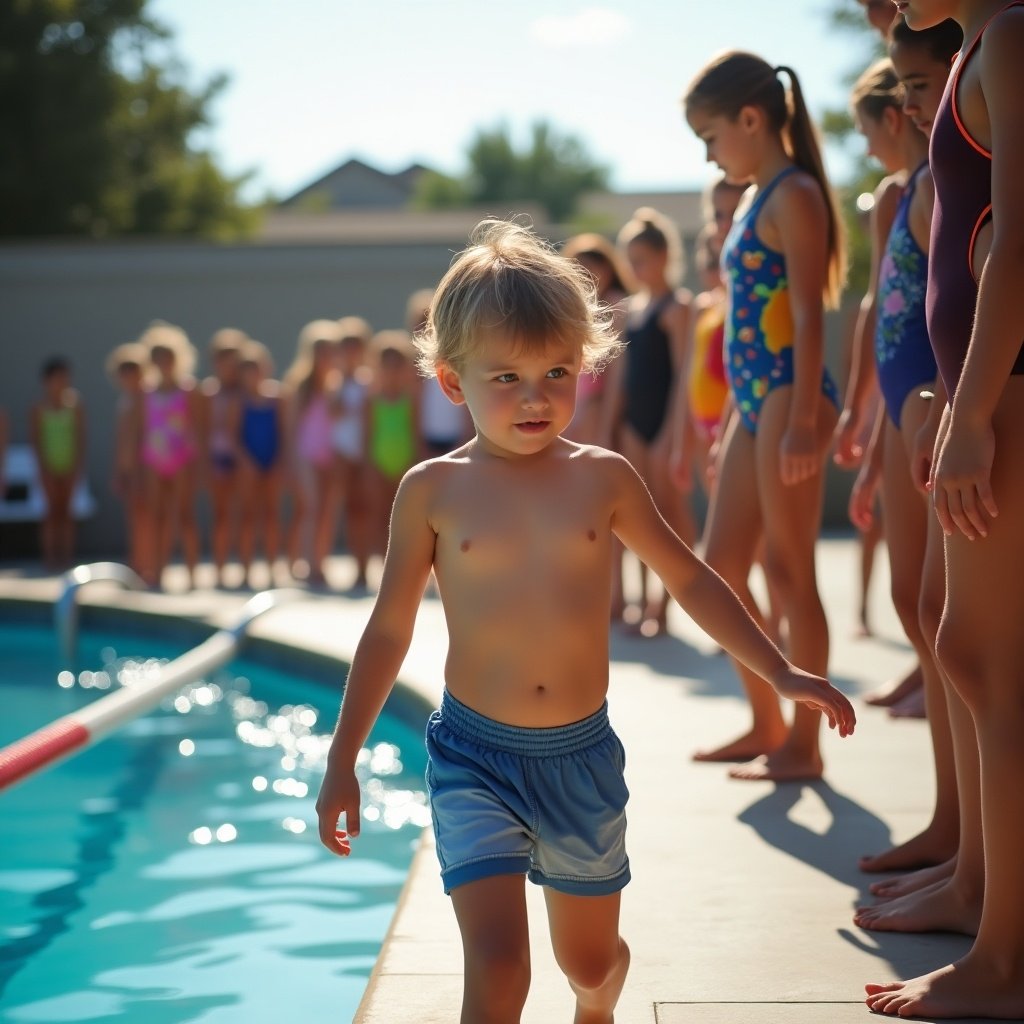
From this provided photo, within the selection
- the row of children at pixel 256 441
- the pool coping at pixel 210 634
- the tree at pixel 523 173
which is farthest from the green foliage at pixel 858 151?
the tree at pixel 523 173

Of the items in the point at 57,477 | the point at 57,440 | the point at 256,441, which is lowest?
the point at 57,477

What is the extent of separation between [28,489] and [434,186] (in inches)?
2678

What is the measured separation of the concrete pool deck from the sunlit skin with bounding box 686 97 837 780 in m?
0.17

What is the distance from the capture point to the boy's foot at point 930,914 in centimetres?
304

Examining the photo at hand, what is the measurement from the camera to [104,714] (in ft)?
17.2

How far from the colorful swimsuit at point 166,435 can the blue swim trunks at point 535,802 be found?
9340 millimetres

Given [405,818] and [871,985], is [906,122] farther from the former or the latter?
[405,818]

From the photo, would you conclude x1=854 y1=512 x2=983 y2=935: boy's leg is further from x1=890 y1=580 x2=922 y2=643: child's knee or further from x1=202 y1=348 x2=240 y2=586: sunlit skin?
x1=202 y1=348 x2=240 y2=586: sunlit skin

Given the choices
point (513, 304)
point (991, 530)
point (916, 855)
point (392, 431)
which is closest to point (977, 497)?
point (991, 530)

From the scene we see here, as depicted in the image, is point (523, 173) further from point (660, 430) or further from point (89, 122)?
point (660, 430)

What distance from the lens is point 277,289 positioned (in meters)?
15.6

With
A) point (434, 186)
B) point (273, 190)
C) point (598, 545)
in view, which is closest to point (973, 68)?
point (598, 545)

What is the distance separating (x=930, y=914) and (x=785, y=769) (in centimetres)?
138

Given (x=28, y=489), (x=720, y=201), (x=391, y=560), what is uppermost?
(x=720, y=201)
